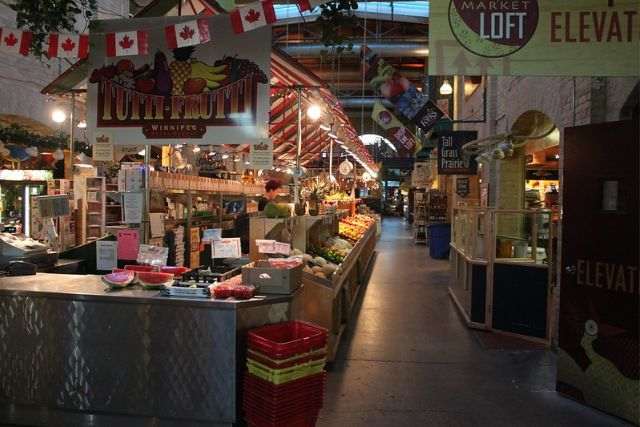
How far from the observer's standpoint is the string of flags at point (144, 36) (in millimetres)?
3877

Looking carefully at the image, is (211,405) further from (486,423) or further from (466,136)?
(466,136)

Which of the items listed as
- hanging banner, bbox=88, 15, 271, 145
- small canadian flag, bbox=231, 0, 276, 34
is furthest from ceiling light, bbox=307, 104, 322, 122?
small canadian flag, bbox=231, 0, 276, 34

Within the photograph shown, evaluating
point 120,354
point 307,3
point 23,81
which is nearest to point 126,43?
point 307,3

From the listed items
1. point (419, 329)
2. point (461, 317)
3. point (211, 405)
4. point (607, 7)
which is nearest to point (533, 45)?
point (607, 7)

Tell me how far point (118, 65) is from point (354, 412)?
11.7 ft

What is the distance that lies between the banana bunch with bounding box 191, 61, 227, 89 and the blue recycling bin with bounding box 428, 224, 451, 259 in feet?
38.3

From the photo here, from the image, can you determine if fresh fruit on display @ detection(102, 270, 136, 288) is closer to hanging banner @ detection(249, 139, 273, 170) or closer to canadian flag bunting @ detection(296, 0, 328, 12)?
hanging banner @ detection(249, 139, 273, 170)

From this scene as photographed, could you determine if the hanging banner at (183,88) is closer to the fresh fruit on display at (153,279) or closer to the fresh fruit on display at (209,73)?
the fresh fruit on display at (209,73)

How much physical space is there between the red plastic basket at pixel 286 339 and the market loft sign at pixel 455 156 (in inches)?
362

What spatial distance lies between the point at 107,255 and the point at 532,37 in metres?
3.90

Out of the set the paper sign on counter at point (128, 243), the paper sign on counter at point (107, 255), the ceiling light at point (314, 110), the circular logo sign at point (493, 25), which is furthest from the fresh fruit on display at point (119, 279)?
the ceiling light at point (314, 110)

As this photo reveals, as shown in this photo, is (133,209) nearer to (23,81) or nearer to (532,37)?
(532,37)

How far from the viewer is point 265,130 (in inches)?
178

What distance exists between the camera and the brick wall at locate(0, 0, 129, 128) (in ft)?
36.8
